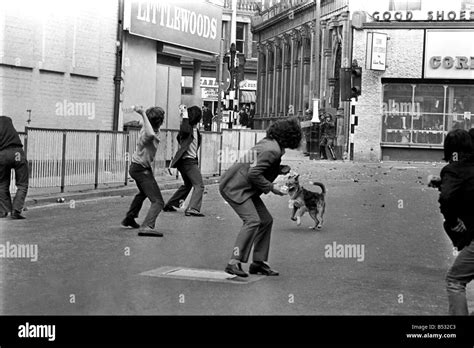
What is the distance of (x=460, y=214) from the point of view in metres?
7.39

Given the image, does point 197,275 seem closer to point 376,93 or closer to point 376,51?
point 376,51

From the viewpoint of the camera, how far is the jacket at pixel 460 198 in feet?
24.1

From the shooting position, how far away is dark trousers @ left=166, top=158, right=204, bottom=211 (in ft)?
51.8

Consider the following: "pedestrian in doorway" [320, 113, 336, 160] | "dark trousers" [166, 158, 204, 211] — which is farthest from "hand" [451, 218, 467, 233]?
"pedestrian in doorway" [320, 113, 336, 160]

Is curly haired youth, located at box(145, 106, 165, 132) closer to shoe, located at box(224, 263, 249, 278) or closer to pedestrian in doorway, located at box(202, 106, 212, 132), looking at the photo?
shoe, located at box(224, 263, 249, 278)

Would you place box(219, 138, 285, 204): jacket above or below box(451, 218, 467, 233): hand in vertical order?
above

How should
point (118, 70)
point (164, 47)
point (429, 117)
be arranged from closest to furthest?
point (118, 70) < point (164, 47) < point (429, 117)

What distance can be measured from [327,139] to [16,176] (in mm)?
28622

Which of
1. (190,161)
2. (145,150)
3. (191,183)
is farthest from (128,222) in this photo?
(190,161)

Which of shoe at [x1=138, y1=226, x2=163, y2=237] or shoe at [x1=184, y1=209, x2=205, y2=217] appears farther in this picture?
shoe at [x1=184, y1=209, x2=205, y2=217]

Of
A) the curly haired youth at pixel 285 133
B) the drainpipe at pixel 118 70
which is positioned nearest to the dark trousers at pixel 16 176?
the curly haired youth at pixel 285 133

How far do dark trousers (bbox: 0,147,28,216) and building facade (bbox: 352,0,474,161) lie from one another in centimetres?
2990
